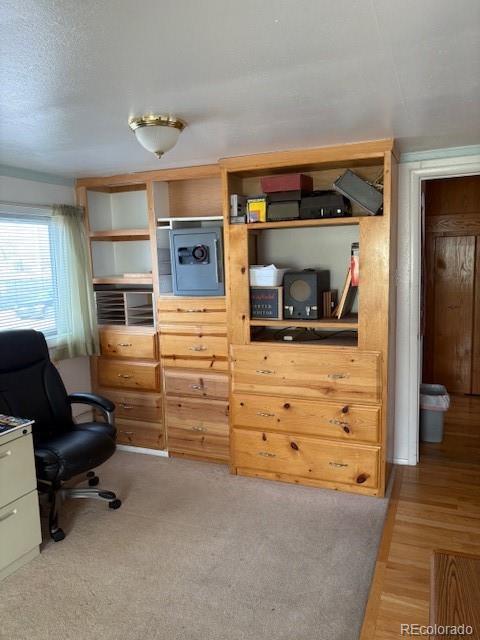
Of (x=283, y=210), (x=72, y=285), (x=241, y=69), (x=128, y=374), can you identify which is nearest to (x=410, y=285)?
(x=283, y=210)

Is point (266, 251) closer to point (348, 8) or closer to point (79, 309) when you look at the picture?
point (79, 309)

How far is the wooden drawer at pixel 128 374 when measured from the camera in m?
3.74

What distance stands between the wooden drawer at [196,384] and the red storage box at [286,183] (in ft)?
4.44

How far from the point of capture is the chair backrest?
118 inches

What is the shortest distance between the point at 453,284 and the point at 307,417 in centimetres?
271

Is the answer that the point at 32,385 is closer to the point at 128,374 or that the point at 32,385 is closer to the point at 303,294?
the point at 128,374

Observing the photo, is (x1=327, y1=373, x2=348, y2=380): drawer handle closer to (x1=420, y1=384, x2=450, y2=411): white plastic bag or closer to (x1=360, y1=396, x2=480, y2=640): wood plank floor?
(x1=360, y1=396, x2=480, y2=640): wood plank floor

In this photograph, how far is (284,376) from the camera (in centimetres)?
318

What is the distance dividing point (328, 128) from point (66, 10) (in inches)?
61.5

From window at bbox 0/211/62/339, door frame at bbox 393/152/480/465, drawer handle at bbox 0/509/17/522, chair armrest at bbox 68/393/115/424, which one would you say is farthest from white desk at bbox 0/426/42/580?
door frame at bbox 393/152/480/465

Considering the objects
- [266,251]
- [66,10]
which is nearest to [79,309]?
[266,251]

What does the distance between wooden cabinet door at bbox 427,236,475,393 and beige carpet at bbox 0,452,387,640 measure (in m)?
2.57

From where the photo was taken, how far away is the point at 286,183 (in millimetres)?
3064

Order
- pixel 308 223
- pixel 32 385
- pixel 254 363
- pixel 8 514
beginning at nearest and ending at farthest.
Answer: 1. pixel 8 514
2. pixel 308 223
3. pixel 32 385
4. pixel 254 363
